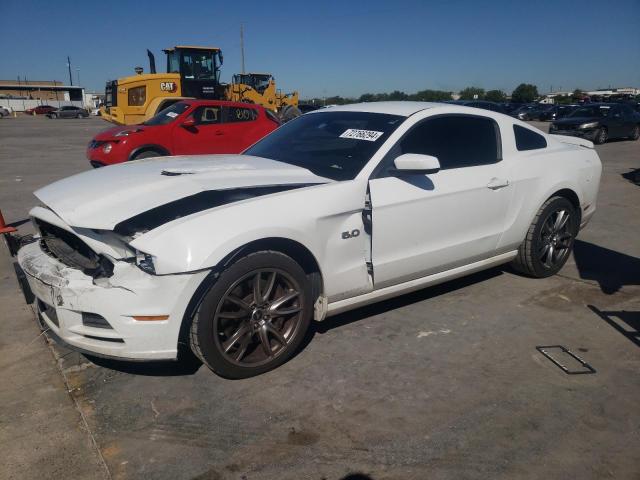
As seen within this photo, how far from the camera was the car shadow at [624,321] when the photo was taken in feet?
11.7

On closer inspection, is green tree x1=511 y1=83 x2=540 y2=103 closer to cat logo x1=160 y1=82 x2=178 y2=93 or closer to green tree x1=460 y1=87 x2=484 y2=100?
green tree x1=460 y1=87 x2=484 y2=100

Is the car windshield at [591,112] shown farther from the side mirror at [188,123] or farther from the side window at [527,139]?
the side window at [527,139]

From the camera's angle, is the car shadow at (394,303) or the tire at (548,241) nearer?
the car shadow at (394,303)

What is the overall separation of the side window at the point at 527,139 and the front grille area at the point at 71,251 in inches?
135

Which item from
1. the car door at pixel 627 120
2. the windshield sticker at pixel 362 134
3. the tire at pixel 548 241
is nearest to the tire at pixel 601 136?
the car door at pixel 627 120

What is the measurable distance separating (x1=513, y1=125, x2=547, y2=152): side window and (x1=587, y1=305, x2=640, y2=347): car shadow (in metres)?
1.45

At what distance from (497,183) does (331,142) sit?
4.49 feet

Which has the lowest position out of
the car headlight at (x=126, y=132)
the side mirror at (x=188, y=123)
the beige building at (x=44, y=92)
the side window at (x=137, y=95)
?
the car headlight at (x=126, y=132)

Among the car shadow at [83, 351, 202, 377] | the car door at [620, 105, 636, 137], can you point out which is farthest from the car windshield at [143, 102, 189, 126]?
the car door at [620, 105, 636, 137]

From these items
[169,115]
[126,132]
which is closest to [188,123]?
[169,115]

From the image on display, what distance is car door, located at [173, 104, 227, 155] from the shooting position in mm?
9783

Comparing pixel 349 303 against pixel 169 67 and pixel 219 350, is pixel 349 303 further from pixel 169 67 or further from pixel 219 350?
pixel 169 67

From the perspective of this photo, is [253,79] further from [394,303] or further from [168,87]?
[394,303]

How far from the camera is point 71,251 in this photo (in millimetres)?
3084
